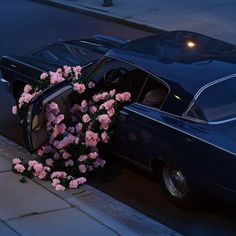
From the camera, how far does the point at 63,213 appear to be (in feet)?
19.7

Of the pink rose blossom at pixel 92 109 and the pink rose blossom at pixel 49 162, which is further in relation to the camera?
the pink rose blossom at pixel 92 109

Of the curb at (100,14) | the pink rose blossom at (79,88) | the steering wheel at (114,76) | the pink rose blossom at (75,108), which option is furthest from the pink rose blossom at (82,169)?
the curb at (100,14)

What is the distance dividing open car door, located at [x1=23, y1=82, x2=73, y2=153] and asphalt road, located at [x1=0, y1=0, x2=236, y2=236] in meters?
0.73

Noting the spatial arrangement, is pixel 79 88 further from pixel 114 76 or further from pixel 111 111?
pixel 111 111

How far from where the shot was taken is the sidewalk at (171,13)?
1430 centimetres

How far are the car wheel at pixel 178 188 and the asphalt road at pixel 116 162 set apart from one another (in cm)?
10

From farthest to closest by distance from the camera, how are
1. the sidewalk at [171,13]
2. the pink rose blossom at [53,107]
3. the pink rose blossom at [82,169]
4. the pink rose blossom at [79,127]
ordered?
the sidewalk at [171,13], the pink rose blossom at [79,127], the pink rose blossom at [53,107], the pink rose blossom at [82,169]

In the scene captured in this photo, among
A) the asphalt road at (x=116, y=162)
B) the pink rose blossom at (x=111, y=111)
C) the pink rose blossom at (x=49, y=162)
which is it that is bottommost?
the asphalt road at (x=116, y=162)

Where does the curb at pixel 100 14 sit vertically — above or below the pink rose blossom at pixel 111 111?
below

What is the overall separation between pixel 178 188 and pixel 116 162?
50.7 inches

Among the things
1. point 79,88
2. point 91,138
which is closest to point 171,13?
point 79,88

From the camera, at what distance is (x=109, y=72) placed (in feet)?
24.0

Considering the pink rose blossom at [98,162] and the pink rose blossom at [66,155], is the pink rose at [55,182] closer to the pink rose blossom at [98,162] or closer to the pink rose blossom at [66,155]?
the pink rose blossom at [66,155]

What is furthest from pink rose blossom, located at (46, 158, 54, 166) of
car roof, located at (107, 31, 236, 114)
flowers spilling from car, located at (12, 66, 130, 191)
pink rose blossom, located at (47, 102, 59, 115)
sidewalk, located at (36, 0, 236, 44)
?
sidewalk, located at (36, 0, 236, 44)
